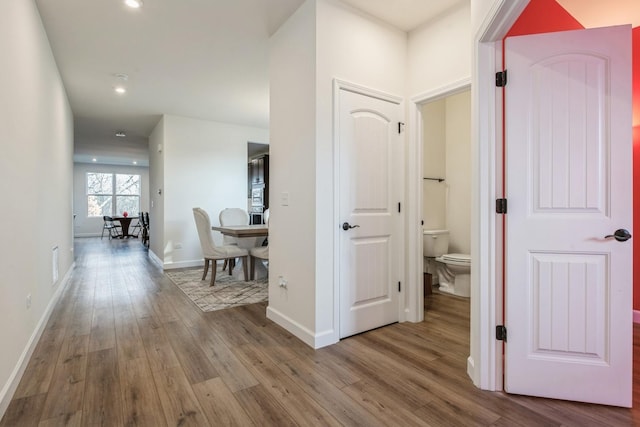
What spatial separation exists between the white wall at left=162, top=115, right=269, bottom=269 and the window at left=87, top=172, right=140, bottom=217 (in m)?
7.26

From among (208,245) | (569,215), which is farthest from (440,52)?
(208,245)

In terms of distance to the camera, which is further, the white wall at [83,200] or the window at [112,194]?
the window at [112,194]

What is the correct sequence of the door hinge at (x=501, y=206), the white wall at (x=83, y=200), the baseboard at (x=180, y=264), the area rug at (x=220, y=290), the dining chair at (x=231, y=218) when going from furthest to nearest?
the white wall at (x=83, y=200) < the baseboard at (x=180, y=264) < the dining chair at (x=231, y=218) < the area rug at (x=220, y=290) < the door hinge at (x=501, y=206)

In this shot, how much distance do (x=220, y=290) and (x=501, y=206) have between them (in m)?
3.40

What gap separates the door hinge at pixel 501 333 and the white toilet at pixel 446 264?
1870 millimetres

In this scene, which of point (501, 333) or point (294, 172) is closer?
point (501, 333)

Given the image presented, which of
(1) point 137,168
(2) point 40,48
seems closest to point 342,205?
(2) point 40,48

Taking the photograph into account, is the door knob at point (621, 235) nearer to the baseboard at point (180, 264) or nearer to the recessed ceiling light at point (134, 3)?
the recessed ceiling light at point (134, 3)

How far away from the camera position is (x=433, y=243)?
3939 mm

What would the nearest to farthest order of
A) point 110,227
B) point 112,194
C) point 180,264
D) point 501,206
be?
point 501,206, point 180,264, point 110,227, point 112,194

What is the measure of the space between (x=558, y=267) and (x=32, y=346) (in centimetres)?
350

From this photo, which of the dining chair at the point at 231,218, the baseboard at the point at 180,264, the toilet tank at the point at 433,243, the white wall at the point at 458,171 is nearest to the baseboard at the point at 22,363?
the baseboard at the point at 180,264

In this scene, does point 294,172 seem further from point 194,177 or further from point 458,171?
point 194,177

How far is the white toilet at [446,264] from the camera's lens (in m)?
3.68
